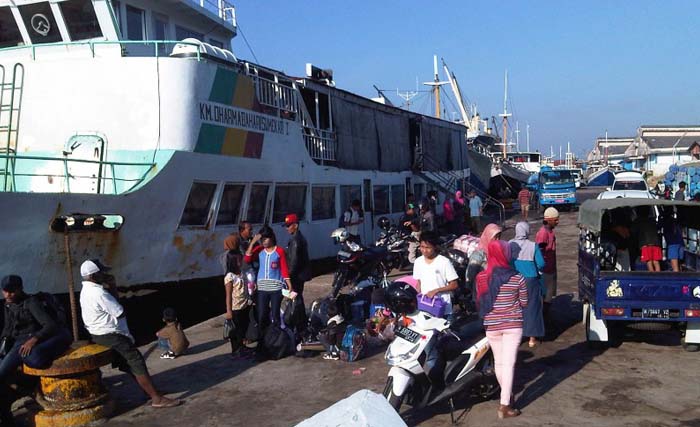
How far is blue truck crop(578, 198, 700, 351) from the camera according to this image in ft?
21.7

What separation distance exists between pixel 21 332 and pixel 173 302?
16.3ft

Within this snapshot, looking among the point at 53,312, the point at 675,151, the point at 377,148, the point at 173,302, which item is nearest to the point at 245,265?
the point at 53,312

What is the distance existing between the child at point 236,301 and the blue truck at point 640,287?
4173 millimetres

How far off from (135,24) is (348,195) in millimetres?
6988

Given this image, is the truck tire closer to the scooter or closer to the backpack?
the scooter

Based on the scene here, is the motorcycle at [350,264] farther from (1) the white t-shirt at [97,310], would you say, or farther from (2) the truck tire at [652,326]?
(1) the white t-shirt at [97,310]

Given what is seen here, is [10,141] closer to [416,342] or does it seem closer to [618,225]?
[416,342]

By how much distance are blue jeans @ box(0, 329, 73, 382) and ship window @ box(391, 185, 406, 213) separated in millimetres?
14853

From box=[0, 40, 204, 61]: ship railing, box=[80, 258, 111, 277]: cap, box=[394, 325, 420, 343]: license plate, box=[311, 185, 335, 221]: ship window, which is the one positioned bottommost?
box=[394, 325, 420, 343]: license plate

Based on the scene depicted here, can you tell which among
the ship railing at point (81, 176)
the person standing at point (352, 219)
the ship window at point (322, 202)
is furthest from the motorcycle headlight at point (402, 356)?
the ship window at point (322, 202)

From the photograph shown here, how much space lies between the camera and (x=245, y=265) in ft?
25.2

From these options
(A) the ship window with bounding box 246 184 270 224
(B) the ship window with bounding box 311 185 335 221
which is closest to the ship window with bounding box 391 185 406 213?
(B) the ship window with bounding box 311 185 335 221

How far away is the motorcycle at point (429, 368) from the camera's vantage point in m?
4.99

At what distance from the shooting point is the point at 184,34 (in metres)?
13.8
